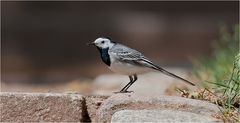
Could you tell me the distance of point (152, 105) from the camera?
16.5 feet

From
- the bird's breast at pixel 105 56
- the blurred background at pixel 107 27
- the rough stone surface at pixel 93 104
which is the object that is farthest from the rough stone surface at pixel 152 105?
the blurred background at pixel 107 27

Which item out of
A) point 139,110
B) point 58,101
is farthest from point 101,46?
point 139,110

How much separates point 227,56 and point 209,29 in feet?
17.5

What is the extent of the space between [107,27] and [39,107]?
7.54m

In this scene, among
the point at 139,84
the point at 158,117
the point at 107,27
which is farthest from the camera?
the point at 107,27

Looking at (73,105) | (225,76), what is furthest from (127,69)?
(73,105)

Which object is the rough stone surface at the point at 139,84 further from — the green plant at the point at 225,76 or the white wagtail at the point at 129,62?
the white wagtail at the point at 129,62

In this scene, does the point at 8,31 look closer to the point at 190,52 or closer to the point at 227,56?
the point at 190,52

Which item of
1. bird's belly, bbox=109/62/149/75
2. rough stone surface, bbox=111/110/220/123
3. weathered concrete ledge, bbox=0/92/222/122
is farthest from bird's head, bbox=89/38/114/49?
rough stone surface, bbox=111/110/220/123

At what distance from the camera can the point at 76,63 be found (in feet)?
41.0

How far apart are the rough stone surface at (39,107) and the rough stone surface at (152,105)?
0.31 meters

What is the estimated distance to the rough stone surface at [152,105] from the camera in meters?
4.93

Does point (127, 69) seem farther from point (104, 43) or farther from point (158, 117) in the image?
point (158, 117)

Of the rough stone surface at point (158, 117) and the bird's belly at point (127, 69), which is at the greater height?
the rough stone surface at point (158, 117)
